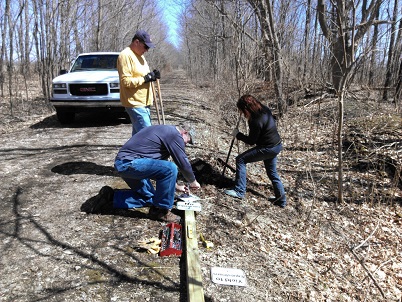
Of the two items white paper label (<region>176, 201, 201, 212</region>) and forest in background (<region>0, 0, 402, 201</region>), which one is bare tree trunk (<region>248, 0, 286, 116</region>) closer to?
forest in background (<region>0, 0, 402, 201</region>)

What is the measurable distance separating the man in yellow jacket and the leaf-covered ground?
1.13 m

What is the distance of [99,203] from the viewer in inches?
167

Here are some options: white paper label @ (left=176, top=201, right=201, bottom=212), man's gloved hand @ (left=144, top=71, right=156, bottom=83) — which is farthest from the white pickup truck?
white paper label @ (left=176, top=201, right=201, bottom=212)

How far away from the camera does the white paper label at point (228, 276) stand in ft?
10.6

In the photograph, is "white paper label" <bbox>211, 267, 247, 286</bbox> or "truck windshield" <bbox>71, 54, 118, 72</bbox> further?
"truck windshield" <bbox>71, 54, 118, 72</bbox>

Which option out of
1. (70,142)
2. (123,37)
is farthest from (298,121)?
(123,37)

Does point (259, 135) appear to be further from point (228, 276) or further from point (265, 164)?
point (228, 276)

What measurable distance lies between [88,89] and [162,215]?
5371 millimetres

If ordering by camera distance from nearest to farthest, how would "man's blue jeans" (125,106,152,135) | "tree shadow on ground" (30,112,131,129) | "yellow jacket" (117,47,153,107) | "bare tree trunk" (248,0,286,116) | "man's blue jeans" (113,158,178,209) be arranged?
"man's blue jeans" (113,158,178,209), "yellow jacket" (117,47,153,107), "man's blue jeans" (125,106,152,135), "tree shadow on ground" (30,112,131,129), "bare tree trunk" (248,0,286,116)

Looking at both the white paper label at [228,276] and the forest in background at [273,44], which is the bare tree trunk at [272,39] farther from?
the white paper label at [228,276]

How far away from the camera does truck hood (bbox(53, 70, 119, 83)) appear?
837 cm

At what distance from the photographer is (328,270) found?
3.88 meters

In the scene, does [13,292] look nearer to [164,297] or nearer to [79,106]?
[164,297]

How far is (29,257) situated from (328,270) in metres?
3.17
